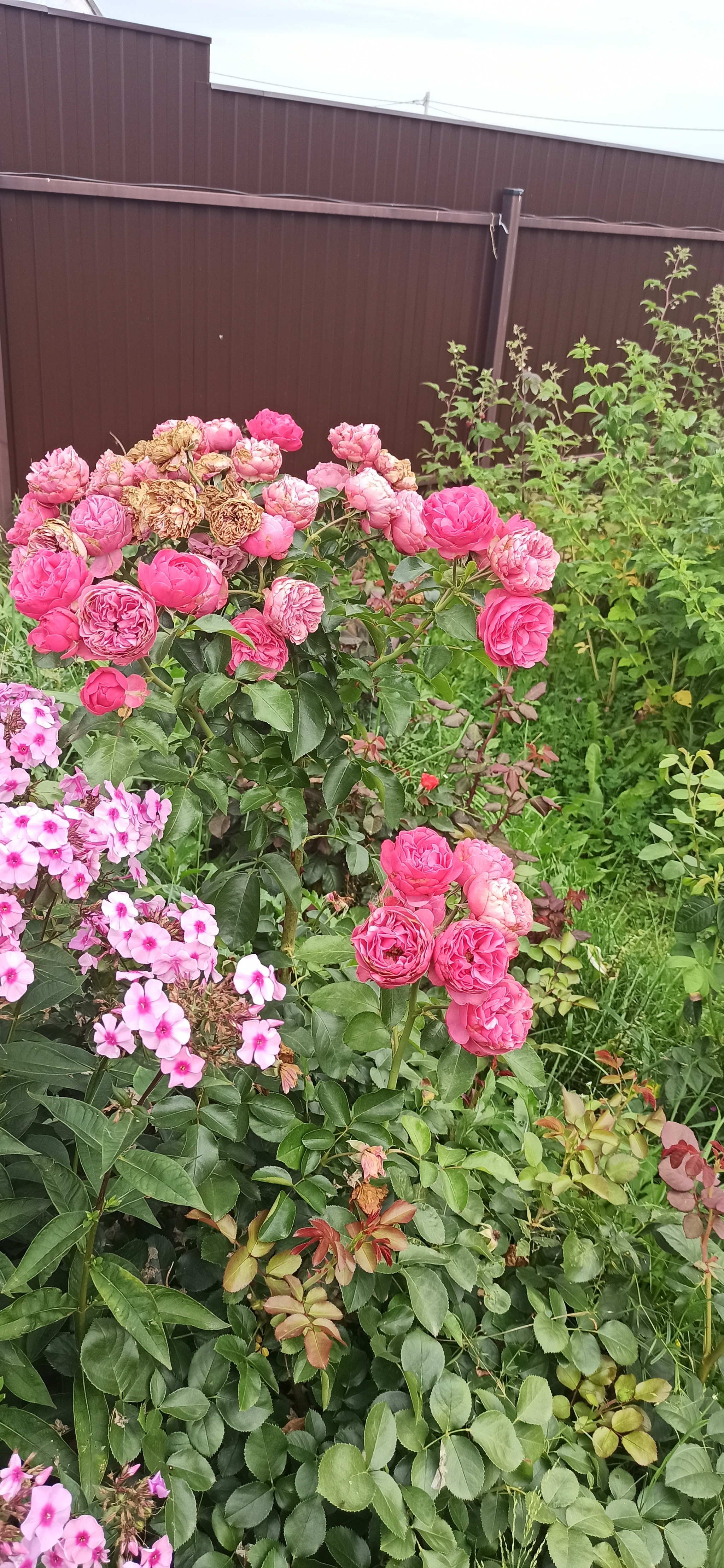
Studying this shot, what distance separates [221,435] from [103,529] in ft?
1.08

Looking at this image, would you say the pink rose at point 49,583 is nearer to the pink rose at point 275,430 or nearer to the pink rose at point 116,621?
the pink rose at point 116,621

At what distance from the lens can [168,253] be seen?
444 cm

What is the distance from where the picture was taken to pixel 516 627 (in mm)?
1222

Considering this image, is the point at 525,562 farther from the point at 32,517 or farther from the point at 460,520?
the point at 32,517

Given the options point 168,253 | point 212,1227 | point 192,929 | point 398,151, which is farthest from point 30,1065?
point 398,151

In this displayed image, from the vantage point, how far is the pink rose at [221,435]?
139 cm

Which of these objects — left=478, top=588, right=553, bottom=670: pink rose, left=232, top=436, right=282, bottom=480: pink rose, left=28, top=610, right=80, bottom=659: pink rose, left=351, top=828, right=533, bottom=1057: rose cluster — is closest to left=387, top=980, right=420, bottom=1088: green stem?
left=351, top=828, right=533, bottom=1057: rose cluster

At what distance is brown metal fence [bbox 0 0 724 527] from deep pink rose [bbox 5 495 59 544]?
326 cm

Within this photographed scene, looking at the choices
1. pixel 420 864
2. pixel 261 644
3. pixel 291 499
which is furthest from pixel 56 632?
pixel 420 864

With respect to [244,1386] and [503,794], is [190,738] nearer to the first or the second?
[244,1386]

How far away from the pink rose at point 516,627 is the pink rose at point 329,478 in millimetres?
339

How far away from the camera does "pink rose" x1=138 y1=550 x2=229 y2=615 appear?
1.08m

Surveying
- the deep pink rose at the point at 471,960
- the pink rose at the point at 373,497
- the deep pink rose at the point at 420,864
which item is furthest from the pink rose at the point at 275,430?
the deep pink rose at the point at 471,960

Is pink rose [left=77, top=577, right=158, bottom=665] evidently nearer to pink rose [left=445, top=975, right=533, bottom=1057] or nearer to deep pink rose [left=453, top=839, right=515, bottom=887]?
deep pink rose [left=453, top=839, right=515, bottom=887]
